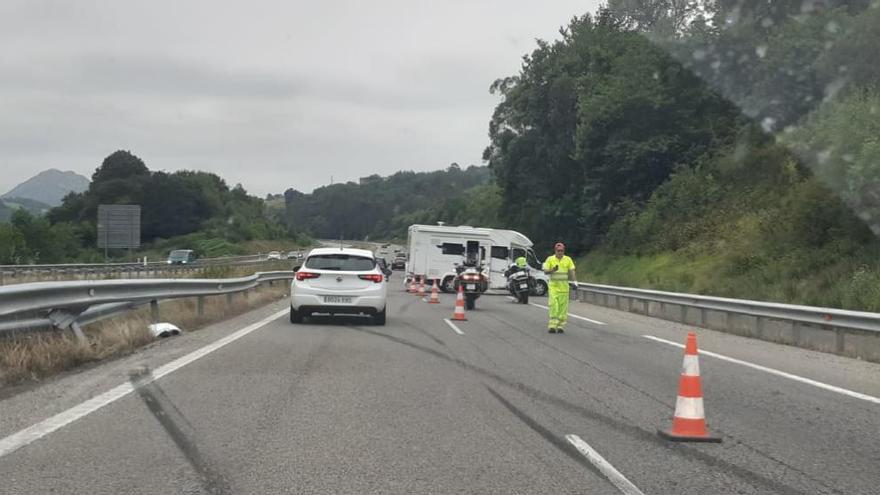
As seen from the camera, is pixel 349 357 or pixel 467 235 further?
pixel 467 235

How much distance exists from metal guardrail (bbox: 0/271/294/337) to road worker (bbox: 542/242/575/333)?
674cm

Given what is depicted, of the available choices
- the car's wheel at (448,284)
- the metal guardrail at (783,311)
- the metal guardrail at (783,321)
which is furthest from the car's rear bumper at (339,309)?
the car's wheel at (448,284)

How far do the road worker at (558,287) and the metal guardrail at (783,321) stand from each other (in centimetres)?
362

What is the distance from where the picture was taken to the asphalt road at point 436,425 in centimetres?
563

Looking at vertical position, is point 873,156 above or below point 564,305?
above

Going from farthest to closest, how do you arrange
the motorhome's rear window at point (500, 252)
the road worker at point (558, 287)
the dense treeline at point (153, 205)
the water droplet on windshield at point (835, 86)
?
the dense treeline at point (153, 205) < the motorhome's rear window at point (500, 252) < the water droplet on windshield at point (835, 86) < the road worker at point (558, 287)

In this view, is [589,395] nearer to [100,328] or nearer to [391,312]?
[100,328]

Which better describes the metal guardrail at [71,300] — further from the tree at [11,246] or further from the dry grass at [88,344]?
the tree at [11,246]

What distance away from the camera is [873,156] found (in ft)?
73.4

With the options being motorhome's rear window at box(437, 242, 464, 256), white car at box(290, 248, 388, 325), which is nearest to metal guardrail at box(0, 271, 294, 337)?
white car at box(290, 248, 388, 325)

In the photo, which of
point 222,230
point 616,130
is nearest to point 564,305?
point 616,130

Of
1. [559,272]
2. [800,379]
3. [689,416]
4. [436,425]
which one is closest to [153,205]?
[559,272]

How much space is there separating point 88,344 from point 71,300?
0.61 m

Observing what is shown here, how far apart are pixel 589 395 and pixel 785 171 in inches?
1123
